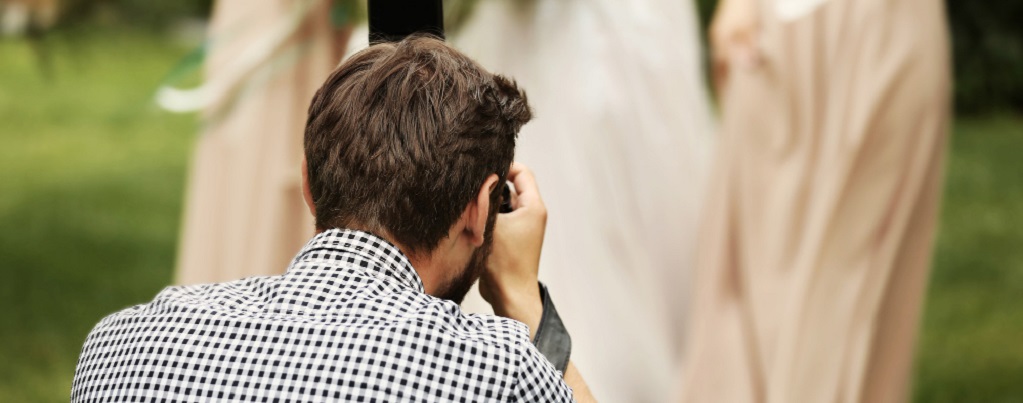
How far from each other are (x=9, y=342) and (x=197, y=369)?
374 centimetres

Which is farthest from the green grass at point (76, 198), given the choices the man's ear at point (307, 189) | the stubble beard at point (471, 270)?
the stubble beard at point (471, 270)

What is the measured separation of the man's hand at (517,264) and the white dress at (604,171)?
1018mm

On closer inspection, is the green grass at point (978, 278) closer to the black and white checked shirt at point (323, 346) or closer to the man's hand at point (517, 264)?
the man's hand at point (517, 264)

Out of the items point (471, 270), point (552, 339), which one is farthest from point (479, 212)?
point (552, 339)

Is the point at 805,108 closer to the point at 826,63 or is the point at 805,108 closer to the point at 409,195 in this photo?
the point at 826,63

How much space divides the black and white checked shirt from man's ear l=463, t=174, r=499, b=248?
0.09 m

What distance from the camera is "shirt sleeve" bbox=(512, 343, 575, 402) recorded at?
1208mm

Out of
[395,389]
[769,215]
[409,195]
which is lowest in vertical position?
[769,215]

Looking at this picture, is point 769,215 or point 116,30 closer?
point 769,215

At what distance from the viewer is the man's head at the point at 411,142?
1311 millimetres

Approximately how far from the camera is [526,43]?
2836 mm

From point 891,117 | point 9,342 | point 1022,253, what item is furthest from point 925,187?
point 1022,253

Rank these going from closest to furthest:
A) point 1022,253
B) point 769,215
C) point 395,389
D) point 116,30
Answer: point 395,389
point 769,215
point 116,30
point 1022,253

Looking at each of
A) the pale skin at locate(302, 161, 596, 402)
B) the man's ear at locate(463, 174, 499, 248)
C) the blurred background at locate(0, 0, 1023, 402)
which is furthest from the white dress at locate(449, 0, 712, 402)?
the man's ear at locate(463, 174, 499, 248)
